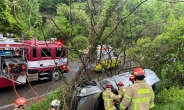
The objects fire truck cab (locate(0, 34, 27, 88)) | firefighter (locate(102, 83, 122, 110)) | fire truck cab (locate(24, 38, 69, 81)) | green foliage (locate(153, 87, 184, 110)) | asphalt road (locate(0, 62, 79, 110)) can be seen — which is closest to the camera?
firefighter (locate(102, 83, 122, 110))

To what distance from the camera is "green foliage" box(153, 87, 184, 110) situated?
569cm

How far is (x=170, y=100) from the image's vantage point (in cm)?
633

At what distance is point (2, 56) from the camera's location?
7746 millimetres

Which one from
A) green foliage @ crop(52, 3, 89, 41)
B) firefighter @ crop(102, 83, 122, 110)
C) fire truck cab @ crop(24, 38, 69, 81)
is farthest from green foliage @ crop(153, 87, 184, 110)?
fire truck cab @ crop(24, 38, 69, 81)

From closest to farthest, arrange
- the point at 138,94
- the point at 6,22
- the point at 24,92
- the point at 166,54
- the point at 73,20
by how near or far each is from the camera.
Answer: the point at 138,94 → the point at 73,20 → the point at 166,54 → the point at 24,92 → the point at 6,22

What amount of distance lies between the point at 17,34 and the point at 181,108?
33.6 feet

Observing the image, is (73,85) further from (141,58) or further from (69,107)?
(141,58)

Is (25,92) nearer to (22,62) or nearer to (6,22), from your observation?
(22,62)

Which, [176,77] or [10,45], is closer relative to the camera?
[10,45]

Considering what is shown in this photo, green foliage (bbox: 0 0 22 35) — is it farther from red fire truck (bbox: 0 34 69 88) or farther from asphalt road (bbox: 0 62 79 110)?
asphalt road (bbox: 0 62 79 110)

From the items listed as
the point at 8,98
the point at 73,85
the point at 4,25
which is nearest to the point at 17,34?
the point at 4,25

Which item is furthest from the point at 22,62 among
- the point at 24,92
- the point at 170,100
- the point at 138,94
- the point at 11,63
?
the point at 170,100

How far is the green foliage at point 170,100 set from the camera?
5.69 m

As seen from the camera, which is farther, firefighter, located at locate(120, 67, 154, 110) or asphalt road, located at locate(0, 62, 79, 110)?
asphalt road, located at locate(0, 62, 79, 110)
